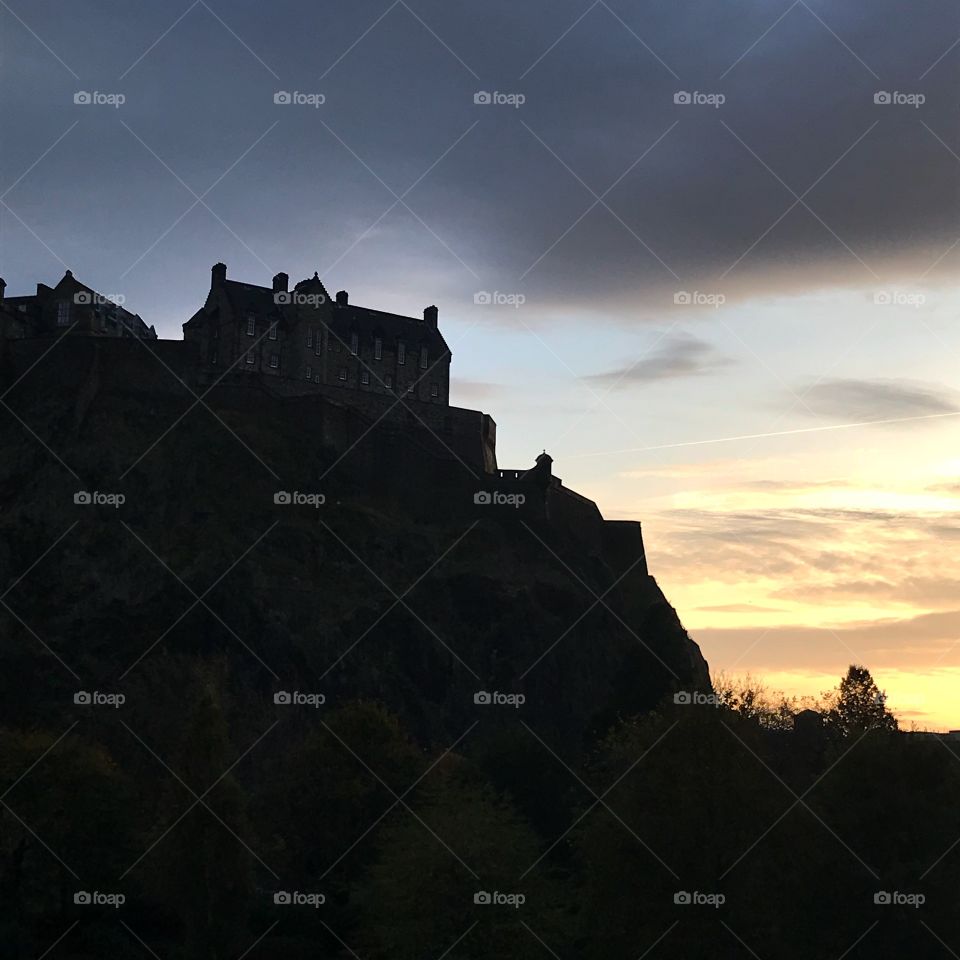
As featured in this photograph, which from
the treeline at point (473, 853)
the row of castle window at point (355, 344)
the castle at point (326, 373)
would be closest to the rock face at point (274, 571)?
the castle at point (326, 373)

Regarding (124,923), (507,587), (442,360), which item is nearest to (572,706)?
(507,587)

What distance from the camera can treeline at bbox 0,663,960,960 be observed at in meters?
44.7

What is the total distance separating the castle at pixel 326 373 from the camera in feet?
308

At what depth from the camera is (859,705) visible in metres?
75.4

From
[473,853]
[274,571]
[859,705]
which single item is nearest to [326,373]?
[274,571]

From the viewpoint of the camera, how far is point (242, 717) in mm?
80750

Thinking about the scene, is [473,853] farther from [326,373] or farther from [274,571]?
[326,373]

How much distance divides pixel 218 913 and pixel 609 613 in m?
55.0

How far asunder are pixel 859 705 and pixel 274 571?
37.2 m

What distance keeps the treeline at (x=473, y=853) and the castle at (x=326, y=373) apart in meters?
35.8

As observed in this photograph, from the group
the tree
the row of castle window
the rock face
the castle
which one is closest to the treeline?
the tree

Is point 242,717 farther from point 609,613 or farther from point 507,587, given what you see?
point 609,613

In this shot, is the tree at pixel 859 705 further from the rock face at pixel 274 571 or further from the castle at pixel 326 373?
the castle at pixel 326 373

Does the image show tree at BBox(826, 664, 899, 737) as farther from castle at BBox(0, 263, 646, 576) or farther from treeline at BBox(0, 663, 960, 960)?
castle at BBox(0, 263, 646, 576)
